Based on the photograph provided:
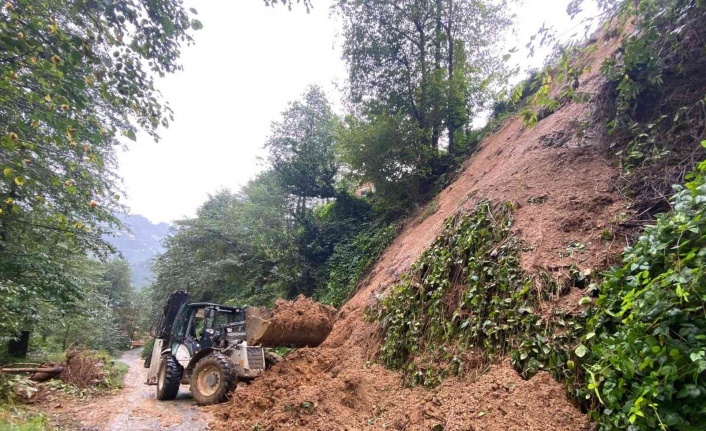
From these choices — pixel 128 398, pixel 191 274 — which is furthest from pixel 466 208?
pixel 191 274

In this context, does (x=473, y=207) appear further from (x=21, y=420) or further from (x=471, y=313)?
(x=21, y=420)

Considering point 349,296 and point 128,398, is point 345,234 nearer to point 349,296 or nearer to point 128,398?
point 349,296

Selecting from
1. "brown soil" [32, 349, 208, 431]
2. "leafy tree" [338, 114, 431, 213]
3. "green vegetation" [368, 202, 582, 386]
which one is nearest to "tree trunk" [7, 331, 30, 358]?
"brown soil" [32, 349, 208, 431]

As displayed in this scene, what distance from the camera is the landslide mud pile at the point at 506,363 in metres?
3.56

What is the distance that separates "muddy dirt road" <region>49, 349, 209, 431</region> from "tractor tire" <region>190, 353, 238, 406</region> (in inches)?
10.6

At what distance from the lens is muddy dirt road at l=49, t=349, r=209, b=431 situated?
5797 millimetres

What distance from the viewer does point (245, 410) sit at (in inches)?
232

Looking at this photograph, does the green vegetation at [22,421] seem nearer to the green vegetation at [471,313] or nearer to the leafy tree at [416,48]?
the green vegetation at [471,313]

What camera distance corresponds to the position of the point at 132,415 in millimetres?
6520

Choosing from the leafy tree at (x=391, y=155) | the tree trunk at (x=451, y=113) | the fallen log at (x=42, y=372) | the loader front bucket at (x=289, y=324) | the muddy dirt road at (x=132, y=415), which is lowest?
the muddy dirt road at (x=132, y=415)

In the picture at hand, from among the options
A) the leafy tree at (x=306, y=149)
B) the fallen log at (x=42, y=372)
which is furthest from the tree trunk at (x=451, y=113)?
the fallen log at (x=42, y=372)

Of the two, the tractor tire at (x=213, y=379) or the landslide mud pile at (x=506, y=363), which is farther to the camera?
the tractor tire at (x=213, y=379)

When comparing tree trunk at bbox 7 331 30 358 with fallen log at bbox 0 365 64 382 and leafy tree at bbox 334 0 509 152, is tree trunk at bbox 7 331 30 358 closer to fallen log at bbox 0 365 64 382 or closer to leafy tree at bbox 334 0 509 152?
fallen log at bbox 0 365 64 382

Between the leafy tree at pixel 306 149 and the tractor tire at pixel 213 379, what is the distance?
11.5 m
